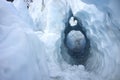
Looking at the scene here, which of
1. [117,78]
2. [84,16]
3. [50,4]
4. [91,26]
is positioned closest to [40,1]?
[50,4]

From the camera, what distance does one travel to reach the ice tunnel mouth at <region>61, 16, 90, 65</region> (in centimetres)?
1012

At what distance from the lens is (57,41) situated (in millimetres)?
8516

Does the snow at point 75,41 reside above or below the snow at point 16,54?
below

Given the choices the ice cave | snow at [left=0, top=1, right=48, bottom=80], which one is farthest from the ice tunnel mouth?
snow at [left=0, top=1, right=48, bottom=80]

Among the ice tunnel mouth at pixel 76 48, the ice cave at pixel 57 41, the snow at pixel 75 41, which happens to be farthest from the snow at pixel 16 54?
the snow at pixel 75 41

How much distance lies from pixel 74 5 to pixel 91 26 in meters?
1.68

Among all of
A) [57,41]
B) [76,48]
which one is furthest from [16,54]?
[76,48]

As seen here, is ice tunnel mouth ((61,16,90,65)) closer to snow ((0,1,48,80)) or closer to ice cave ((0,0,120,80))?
ice cave ((0,0,120,80))

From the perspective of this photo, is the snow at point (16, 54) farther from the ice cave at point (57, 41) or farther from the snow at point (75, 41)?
the snow at point (75, 41)

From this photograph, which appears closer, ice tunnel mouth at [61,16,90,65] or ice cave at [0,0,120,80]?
ice cave at [0,0,120,80]

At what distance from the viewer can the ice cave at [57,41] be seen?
10.3 ft

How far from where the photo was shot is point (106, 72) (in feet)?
21.4

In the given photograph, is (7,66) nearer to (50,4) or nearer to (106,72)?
(106,72)

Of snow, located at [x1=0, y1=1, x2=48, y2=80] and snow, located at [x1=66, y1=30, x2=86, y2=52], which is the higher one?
snow, located at [x1=0, y1=1, x2=48, y2=80]
